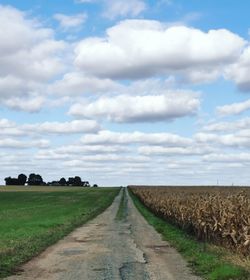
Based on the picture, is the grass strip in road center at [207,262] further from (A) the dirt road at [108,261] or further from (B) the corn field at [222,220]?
(B) the corn field at [222,220]

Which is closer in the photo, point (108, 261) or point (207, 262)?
point (207, 262)

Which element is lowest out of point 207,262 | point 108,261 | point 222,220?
point 108,261

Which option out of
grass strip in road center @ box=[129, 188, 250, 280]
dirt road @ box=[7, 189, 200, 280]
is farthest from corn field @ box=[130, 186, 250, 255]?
dirt road @ box=[7, 189, 200, 280]

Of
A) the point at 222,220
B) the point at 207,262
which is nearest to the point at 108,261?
the point at 207,262

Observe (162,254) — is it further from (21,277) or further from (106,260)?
(21,277)

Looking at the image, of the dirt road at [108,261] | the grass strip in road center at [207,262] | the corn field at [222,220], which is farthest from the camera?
the corn field at [222,220]

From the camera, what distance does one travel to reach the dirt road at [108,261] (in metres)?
17.0

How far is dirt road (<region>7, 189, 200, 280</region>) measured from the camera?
17.0m

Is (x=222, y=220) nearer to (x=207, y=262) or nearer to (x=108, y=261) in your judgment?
(x=207, y=262)

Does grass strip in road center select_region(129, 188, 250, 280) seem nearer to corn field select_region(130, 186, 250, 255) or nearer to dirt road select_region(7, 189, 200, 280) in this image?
dirt road select_region(7, 189, 200, 280)

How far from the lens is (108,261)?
20156 mm

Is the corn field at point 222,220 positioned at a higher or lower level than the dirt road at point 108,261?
higher

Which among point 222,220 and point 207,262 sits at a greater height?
point 222,220

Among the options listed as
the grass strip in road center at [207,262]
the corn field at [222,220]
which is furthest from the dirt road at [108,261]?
the corn field at [222,220]
